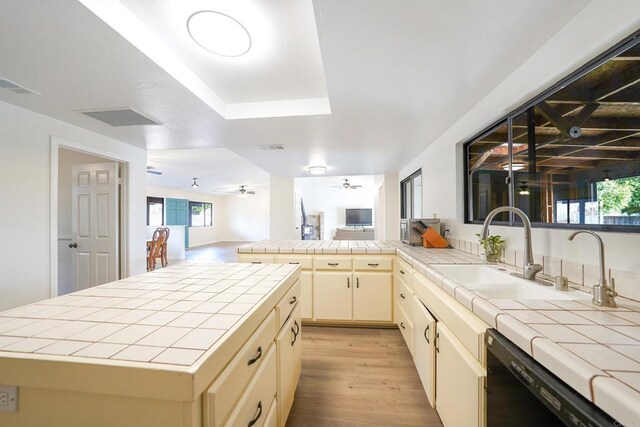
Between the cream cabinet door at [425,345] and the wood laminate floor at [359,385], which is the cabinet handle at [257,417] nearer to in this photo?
the wood laminate floor at [359,385]

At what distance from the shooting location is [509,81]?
1.65 meters

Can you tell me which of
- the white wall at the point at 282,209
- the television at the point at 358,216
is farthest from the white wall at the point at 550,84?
the television at the point at 358,216

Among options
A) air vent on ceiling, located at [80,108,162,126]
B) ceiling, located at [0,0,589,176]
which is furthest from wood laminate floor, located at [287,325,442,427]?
air vent on ceiling, located at [80,108,162,126]

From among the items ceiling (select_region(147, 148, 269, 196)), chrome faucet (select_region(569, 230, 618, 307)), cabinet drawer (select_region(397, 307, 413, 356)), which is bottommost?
cabinet drawer (select_region(397, 307, 413, 356))

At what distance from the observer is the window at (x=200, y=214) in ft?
32.8

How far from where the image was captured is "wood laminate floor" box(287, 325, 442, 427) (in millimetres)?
1532

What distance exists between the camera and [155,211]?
328 inches

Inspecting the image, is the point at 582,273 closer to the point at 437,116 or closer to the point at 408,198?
the point at 437,116

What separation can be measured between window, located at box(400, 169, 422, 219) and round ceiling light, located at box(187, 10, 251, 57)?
3.07 meters

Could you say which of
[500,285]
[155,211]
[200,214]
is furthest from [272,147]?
[200,214]

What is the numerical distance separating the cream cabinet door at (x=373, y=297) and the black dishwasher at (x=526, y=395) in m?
1.71

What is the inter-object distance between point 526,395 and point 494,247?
126 centimetres

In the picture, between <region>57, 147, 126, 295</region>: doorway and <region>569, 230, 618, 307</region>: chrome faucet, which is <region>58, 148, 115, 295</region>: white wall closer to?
<region>57, 147, 126, 295</region>: doorway

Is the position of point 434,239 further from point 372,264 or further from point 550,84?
point 550,84
